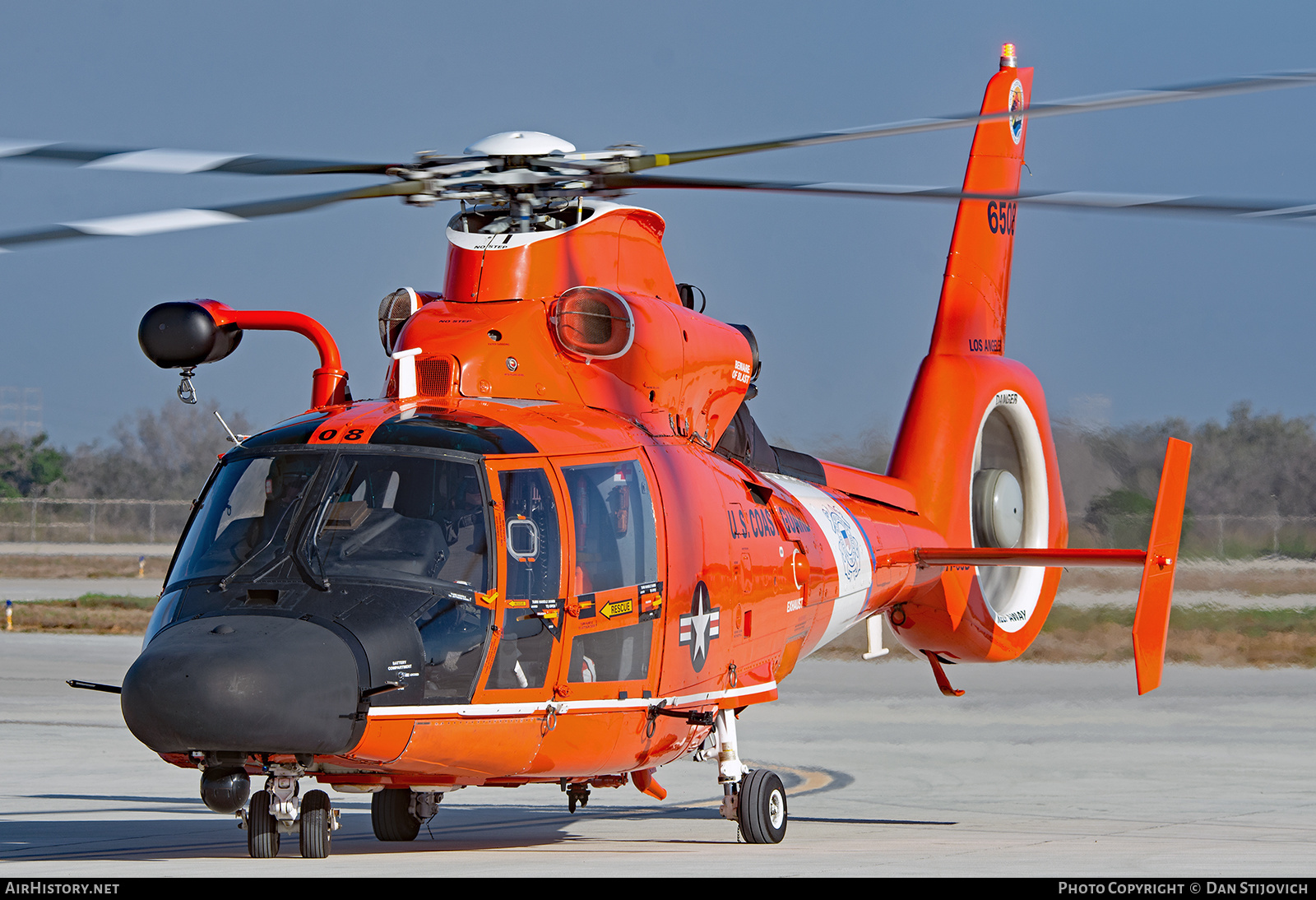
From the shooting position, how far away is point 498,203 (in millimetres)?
9266

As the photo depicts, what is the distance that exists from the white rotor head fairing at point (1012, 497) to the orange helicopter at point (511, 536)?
1.91m

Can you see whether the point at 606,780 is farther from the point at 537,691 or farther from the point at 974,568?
the point at 974,568

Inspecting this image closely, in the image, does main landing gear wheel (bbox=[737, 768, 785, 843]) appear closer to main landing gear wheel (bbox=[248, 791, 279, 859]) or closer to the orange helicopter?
the orange helicopter

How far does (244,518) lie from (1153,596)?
602 cm

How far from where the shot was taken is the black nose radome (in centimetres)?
652

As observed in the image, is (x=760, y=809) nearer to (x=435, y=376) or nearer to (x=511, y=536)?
(x=511, y=536)

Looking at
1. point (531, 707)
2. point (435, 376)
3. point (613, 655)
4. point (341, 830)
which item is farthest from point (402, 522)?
point (341, 830)

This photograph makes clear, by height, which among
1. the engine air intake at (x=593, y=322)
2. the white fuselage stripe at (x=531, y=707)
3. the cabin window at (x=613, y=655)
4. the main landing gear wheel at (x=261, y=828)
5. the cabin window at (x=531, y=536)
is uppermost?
the engine air intake at (x=593, y=322)

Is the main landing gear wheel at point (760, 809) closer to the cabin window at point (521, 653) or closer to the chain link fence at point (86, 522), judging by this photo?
the cabin window at point (521, 653)

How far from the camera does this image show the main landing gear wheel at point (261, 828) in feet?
24.3

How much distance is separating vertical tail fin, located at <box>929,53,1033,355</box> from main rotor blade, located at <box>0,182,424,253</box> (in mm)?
6845

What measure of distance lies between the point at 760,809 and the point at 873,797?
4.49 meters

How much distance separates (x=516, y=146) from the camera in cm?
845

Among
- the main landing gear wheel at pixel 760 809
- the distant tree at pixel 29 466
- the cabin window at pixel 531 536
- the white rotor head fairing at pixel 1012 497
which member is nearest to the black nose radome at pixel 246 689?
the cabin window at pixel 531 536
